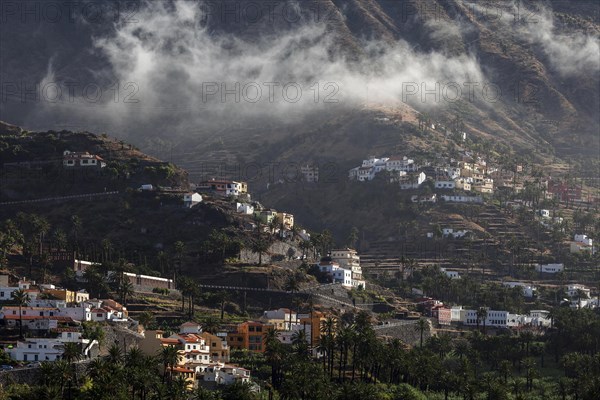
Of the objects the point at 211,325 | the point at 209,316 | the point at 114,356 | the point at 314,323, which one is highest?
the point at 209,316

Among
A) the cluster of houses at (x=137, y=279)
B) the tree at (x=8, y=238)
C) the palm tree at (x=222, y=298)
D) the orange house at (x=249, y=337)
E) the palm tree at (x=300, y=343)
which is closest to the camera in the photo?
the palm tree at (x=300, y=343)

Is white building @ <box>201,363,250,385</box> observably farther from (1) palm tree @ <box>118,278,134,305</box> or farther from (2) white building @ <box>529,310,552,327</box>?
(2) white building @ <box>529,310,552,327</box>

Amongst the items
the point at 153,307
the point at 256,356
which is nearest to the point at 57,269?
the point at 153,307

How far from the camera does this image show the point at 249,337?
165500 mm

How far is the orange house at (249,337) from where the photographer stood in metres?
165

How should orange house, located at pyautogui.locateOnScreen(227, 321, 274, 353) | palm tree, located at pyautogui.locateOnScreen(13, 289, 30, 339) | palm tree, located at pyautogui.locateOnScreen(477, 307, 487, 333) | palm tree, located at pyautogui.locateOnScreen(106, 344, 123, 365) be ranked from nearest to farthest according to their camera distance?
palm tree, located at pyautogui.locateOnScreen(106, 344, 123, 365), palm tree, located at pyautogui.locateOnScreen(13, 289, 30, 339), orange house, located at pyautogui.locateOnScreen(227, 321, 274, 353), palm tree, located at pyautogui.locateOnScreen(477, 307, 487, 333)

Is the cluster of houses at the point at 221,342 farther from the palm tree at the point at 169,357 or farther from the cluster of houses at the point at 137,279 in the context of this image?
the cluster of houses at the point at 137,279

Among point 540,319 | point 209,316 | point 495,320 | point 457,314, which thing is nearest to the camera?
point 209,316

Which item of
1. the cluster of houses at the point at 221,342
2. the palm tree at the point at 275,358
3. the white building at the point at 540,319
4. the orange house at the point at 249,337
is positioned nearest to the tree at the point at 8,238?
the cluster of houses at the point at 221,342

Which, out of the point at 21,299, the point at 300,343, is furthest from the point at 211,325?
the point at 21,299

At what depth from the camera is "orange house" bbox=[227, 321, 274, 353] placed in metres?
165

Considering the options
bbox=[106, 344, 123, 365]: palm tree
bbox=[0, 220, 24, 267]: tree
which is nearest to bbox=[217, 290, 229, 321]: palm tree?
bbox=[0, 220, 24, 267]: tree

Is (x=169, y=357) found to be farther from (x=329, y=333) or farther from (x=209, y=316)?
(x=209, y=316)

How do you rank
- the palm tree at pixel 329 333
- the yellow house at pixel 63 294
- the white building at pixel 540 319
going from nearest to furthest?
the palm tree at pixel 329 333
the yellow house at pixel 63 294
the white building at pixel 540 319
